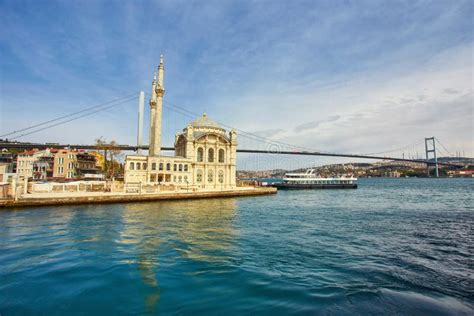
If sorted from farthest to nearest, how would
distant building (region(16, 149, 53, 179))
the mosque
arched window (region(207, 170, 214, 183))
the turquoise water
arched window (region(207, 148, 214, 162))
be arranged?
1. distant building (region(16, 149, 53, 179))
2. arched window (region(207, 148, 214, 162))
3. arched window (region(207, 170, 214, 183))
4. the mosque
5. the turquoise water

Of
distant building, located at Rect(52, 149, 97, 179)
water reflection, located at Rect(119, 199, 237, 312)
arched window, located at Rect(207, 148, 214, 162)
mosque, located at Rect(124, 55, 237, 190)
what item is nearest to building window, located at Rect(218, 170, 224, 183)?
mosque, located at Rect(124, 55, 237, 190)

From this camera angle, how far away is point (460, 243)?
427 inches

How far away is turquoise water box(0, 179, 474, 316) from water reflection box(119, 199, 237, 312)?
46mm

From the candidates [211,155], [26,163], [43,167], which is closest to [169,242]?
[211,155]

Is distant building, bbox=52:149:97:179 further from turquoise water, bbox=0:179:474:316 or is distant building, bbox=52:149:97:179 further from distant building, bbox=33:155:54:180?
turquoise water, bbox=0:179:474:316

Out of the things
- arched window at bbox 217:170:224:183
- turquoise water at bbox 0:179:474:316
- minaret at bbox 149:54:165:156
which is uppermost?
minaret at bbox 149:54:165:156

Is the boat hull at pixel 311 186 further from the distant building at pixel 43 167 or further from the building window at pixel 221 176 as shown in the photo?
the distant building at pixel 43 167

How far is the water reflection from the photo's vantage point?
8062mm

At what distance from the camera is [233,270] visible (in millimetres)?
7699

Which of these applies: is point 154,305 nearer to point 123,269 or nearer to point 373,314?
point 123,269

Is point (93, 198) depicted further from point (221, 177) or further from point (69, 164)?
point (69, 164)

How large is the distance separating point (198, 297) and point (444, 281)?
6.29 meters

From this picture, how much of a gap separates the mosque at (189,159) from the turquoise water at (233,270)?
885 inches

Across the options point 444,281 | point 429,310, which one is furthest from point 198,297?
point 444,281
